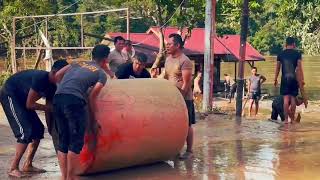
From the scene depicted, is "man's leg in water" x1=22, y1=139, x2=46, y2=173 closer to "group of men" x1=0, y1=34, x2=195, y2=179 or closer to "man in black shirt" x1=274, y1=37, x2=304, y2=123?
"group of men" x1=0, y1=34, x2=195, y2=179

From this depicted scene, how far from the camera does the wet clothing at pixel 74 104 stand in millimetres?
6129

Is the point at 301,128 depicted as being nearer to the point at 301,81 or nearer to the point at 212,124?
the point at 301,81

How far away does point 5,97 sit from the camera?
6883 mm

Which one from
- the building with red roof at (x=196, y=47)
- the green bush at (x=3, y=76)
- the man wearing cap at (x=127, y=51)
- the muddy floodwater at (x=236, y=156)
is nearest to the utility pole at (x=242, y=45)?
the muddy floodwater at (x=236, y=156)

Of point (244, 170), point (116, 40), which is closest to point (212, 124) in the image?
point (116, 40)

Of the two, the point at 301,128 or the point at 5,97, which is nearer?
the point at 5,97

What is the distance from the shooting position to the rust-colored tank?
21.5ft

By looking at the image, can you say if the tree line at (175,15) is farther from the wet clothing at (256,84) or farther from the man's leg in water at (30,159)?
the man's leg in water at (30,159)

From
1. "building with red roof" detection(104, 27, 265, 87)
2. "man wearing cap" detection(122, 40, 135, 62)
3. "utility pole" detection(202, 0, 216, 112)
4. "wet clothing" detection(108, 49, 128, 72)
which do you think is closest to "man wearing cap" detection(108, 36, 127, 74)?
"wet clothing" detection(108, 49, 128, 72)

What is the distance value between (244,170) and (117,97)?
181 centimetres

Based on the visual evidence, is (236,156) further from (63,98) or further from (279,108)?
(279,108)

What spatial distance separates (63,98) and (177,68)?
6.68 ft

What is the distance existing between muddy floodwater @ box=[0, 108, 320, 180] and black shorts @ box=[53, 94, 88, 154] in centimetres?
73

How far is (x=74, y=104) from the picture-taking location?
6.12 m
